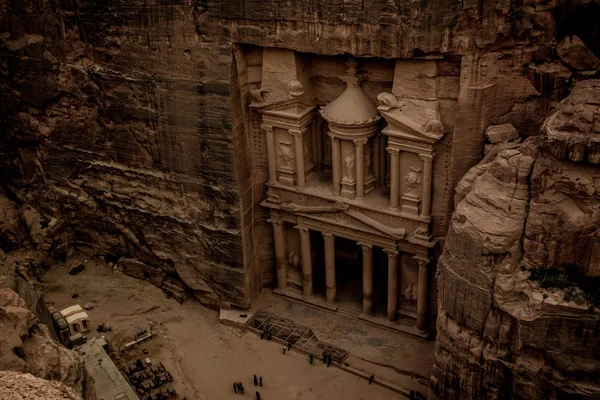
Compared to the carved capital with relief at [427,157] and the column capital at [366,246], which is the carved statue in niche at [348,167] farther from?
the carved capital with relief at [427,157]

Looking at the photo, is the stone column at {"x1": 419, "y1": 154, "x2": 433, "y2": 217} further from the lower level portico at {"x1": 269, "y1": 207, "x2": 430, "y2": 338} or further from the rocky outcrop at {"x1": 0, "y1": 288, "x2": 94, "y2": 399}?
the rocky outcrop at {"x1": 0, "y1": 288, "x2": 94, "y2": 399}

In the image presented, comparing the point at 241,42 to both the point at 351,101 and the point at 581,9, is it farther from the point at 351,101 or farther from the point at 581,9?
the point at 581,9

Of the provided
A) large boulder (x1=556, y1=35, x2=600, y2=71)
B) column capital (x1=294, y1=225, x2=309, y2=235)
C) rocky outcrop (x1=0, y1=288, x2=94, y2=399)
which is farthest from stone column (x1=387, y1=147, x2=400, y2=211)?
rocky outcrop (x1=0, y1=288, x2=94, y2=399)

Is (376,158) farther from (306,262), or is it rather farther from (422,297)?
(422,297)

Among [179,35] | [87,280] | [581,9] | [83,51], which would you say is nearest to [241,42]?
[179,35]

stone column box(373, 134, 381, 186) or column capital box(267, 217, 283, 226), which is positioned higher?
stone column box(373, 134, 381, 186)

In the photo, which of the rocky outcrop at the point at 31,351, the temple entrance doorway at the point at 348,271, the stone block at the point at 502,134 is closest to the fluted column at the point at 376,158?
the temple entrance doorway at the point at 348,271
